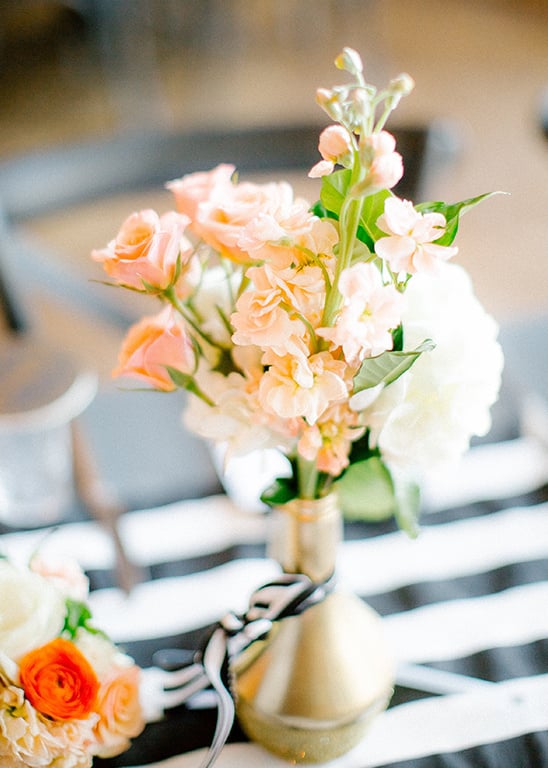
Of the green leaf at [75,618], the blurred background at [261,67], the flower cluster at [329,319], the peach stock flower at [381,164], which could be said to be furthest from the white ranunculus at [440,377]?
the blurred background at [261,67]

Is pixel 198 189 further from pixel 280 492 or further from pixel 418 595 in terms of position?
pixel 418 595

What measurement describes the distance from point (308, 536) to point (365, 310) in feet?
0.76

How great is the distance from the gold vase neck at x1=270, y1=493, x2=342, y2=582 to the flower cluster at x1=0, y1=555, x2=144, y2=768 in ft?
0.49

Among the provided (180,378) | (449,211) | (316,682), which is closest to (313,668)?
(316,682)

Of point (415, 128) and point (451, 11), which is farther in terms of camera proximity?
point (451, 11)

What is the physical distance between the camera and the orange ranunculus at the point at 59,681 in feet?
1.75

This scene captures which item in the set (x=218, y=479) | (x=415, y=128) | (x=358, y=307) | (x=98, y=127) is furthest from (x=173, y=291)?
(x=98, y=127)

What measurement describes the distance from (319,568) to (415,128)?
84 cm

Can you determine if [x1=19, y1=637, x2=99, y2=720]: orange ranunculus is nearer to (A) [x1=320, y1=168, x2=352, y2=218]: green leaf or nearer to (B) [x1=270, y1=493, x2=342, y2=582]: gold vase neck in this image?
(B) [x1=270, y1=493, x2=342, y2=582]: gold vase neck

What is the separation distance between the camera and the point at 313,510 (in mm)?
608

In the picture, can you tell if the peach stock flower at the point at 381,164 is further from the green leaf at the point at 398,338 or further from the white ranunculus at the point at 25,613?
the white ranunculus at the point at 25,613

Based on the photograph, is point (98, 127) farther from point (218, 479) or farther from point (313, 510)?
point (313, 510)

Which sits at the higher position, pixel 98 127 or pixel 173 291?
pixel 173 291

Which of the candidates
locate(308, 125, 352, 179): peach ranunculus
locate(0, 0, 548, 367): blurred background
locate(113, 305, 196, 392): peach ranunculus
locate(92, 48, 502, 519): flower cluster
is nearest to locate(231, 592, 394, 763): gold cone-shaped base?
Result: locate(92, 48, 502, 519): flower cluster
